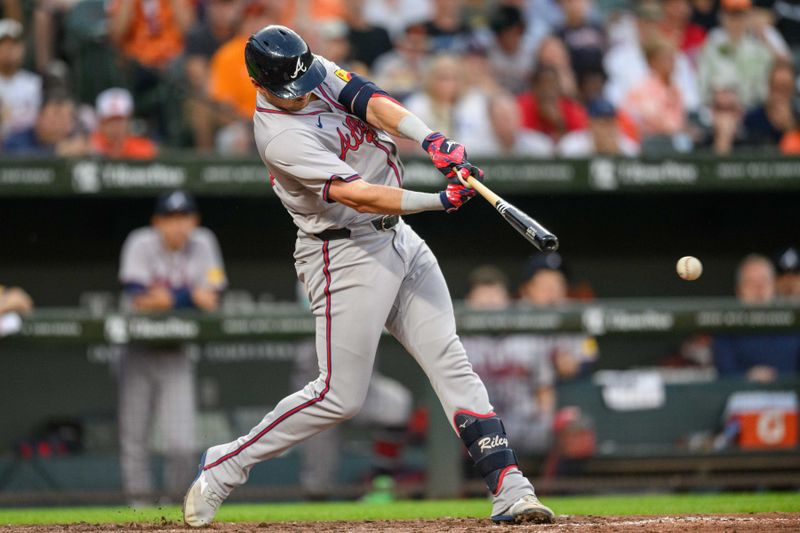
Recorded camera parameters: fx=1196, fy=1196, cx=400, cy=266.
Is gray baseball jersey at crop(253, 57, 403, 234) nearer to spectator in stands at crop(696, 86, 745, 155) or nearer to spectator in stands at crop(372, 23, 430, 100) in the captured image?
spectator in stands at crop(372, 23, 430, 100)

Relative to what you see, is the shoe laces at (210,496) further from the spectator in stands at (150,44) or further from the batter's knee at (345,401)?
the spectator in stands at (150,44)

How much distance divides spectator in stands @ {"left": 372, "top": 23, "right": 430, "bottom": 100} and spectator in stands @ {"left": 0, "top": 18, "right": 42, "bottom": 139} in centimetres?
237

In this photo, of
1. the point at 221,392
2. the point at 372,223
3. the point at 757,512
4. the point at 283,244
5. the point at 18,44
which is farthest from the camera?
the point at 283,244

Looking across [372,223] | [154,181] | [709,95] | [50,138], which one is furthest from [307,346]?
[709,95]

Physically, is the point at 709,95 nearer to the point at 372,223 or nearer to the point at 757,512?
the point at 757,512

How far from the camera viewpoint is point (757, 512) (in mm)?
5219

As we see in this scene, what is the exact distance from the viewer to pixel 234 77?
8398 millimetres

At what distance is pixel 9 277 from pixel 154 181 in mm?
1728

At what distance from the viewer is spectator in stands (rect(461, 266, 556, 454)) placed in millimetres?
6977

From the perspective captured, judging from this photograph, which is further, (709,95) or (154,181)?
(709,95)

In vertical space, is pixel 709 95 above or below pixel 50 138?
above

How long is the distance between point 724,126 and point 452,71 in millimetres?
2092

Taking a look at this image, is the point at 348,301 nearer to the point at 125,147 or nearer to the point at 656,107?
the point at 125,147

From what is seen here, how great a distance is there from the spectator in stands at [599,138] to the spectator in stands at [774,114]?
0.96 metres
